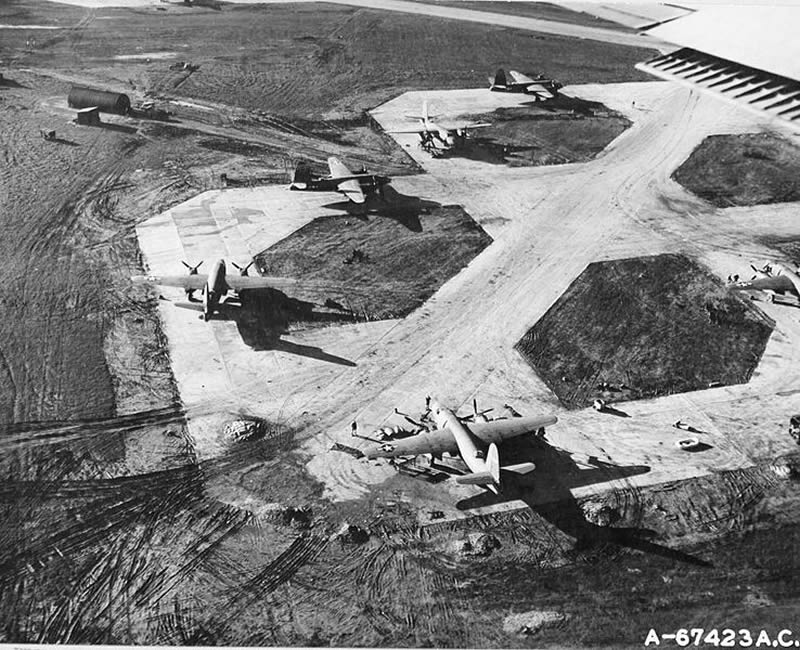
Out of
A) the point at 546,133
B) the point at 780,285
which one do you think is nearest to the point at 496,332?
the point at 780,285

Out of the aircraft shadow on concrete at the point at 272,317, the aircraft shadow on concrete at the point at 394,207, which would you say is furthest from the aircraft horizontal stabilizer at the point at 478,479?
the aircraft shadow on concrete at the point at 394,207

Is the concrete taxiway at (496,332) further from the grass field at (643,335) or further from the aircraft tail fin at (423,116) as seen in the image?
the aircraft tail fin at (423,116)

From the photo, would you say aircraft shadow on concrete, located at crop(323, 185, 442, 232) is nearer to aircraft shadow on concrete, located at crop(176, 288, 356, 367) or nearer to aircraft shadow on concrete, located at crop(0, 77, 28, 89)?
aircraft shadow on concrete, located at crop(176, 288, 356, 367)

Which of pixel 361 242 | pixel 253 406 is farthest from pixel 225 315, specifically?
→ pixel 361 242

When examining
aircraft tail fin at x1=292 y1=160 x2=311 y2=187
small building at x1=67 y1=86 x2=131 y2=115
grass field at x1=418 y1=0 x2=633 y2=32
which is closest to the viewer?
aircraft tail fin at x1=292 y1=160 x2=311 y2=187

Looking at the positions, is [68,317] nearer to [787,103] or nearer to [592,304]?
[592,304]

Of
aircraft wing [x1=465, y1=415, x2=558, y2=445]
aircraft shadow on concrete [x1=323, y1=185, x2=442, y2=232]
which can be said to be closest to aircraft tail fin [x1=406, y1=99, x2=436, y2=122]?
aircraft shadow on concrete [x1=323, y1=185, x2=442, y2=232]
